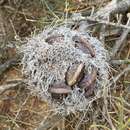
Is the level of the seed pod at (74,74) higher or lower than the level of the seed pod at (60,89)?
higher

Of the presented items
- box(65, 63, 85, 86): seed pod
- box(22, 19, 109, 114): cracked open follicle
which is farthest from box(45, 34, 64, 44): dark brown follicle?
box(65, 63, 85, 86): seed pod

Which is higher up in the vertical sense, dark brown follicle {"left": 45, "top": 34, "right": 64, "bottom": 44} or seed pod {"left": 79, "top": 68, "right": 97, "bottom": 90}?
dark brown follicle {"left": 45, "top": 34, "right": 64, "bottom": 44}

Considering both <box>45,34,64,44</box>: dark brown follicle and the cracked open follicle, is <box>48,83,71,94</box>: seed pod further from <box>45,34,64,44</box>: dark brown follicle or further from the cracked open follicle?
<box>45,34,64,44</box>: dark brown follicle

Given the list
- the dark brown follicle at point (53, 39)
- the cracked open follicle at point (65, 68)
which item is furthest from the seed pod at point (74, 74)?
the dark brown follicle at point (53, 39)

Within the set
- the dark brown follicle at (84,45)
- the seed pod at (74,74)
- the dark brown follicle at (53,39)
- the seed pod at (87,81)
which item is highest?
the dark brown follicle at (53,39)

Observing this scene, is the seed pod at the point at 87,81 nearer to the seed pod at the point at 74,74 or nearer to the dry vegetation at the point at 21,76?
the seed pod at the point at 74,74

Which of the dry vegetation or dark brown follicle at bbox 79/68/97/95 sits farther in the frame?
the dry vegetation

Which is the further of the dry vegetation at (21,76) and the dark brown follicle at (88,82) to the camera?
the dry vegetation at (21,76)
